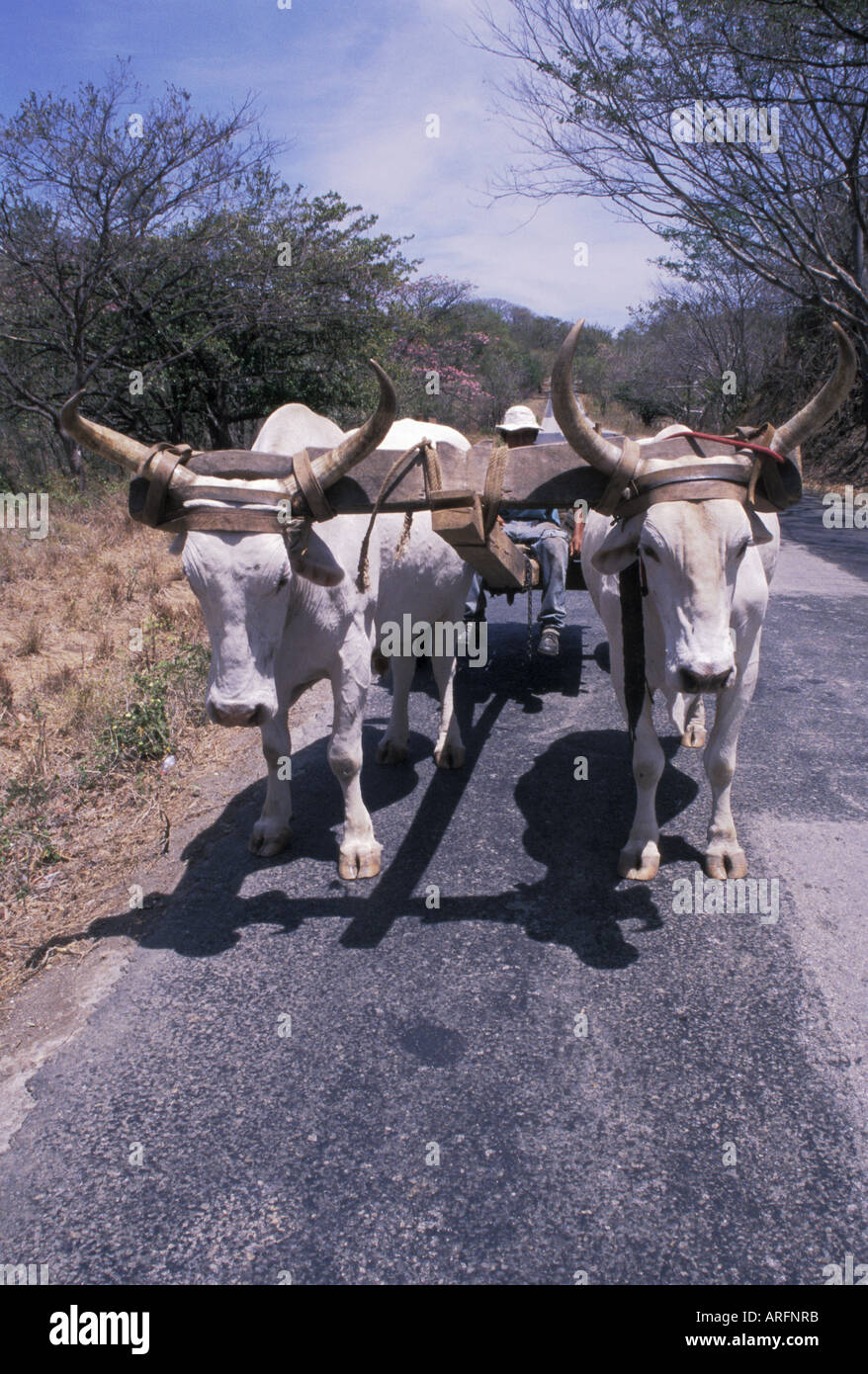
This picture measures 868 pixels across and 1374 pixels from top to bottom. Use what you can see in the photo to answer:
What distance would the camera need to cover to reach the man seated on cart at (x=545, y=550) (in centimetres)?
607

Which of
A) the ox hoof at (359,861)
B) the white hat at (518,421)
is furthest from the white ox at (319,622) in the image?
the white hat at (518,421)

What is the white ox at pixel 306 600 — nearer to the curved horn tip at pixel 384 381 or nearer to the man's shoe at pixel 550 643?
the curved horn tip at pixel 384 381

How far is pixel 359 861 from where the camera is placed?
373 cm

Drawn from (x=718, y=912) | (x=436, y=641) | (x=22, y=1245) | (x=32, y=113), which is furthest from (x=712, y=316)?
(x=22, y=1245)

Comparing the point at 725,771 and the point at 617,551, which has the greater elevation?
the point at 617,551

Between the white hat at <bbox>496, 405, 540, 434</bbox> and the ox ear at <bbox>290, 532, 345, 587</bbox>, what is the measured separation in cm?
321

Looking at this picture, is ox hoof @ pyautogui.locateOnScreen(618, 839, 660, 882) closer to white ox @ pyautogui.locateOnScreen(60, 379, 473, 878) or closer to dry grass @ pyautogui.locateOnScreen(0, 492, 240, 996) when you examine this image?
white ox @ pyautogui.locateOnScreen(60, 379, 473, 878)

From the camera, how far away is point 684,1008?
2.82 m

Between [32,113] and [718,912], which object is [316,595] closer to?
[718,912]

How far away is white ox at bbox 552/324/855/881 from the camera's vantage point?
2.71 meters

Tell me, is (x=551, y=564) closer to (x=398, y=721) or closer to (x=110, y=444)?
(x=398, y=721)

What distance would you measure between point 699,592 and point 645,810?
4.02ft

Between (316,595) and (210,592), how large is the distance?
27.0 inches

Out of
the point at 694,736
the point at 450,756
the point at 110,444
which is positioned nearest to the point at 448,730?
the point at 450,756
